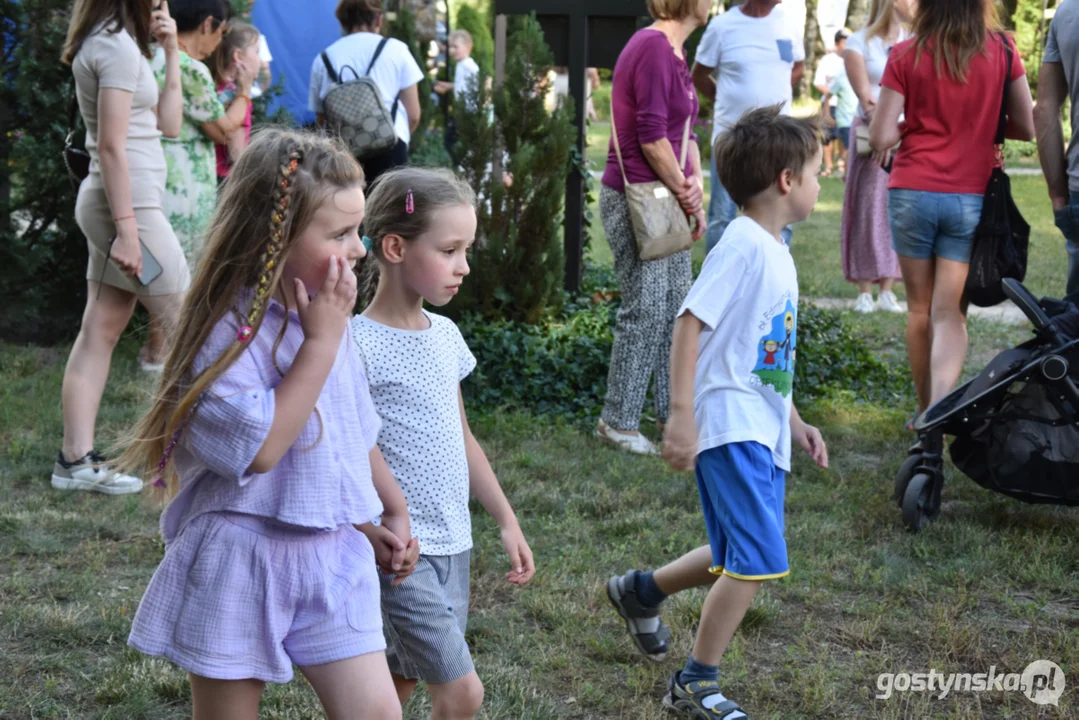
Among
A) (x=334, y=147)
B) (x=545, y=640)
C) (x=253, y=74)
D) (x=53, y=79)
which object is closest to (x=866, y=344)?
(x=253, y=74)

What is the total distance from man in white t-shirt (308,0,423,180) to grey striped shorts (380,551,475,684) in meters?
4.36

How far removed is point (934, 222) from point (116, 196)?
3.32 meters

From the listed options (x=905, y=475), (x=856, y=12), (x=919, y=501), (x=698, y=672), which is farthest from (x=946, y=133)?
(x=856, y=12)

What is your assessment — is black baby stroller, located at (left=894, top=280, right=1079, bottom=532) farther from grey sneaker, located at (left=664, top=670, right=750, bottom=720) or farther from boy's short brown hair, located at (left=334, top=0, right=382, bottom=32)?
boy's short brown hair, located at (left=334, top=0, right=382, bottom=32)

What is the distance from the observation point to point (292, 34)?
10797mm

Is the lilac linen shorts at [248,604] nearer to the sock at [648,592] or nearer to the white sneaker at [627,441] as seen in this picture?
the sock at [648,592]

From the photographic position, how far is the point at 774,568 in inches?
120

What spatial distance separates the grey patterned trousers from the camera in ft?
18.2

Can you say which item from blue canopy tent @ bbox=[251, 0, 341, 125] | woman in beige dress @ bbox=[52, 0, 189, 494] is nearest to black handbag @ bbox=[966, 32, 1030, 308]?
woman in beige dress @ bbox=[52, 0, 189, 494]

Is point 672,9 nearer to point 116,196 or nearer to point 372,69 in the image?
point 372,69

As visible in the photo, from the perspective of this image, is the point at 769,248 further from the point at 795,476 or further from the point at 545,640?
the point at 795,476

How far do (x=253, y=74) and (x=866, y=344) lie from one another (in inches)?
165

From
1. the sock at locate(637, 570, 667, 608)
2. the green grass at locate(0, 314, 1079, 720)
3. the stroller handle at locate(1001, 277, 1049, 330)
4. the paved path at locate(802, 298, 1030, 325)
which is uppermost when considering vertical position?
the stroller handle at locate(1001, 277, 1049, 330)

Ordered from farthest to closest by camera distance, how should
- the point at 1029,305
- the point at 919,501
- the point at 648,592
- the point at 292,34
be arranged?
the point at 292,34 < the point at 919,501 < the point at 1029,305 < the point at 648,592
